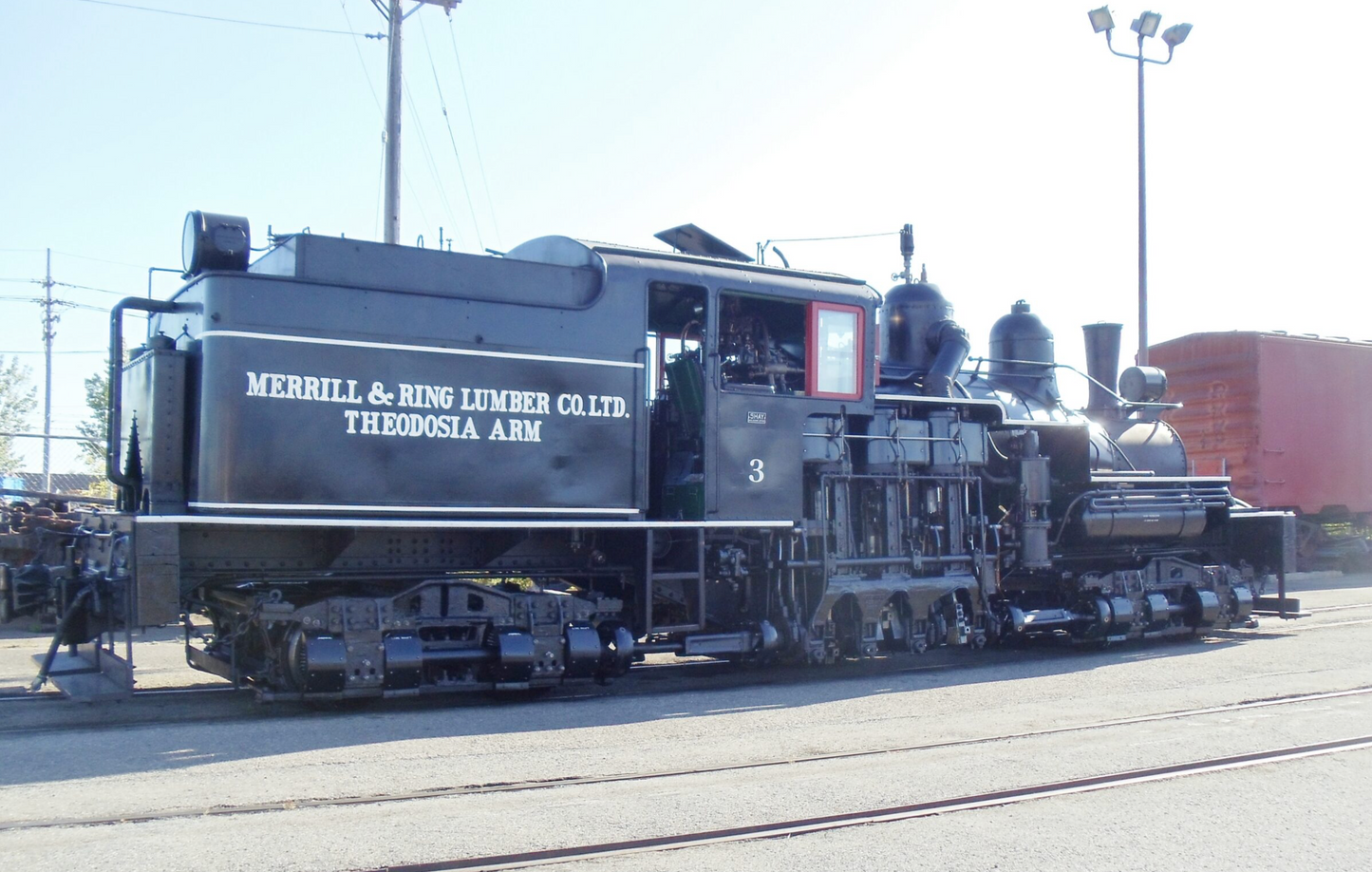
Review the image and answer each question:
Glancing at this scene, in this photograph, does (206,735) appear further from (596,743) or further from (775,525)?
(775,525)

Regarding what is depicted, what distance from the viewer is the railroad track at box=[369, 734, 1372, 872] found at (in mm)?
4820

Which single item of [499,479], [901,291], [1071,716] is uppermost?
[901,291]

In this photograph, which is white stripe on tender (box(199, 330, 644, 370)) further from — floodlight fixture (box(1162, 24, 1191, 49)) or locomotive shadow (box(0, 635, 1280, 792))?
floodlight fixture (box(1162, 24, 1191, 49))

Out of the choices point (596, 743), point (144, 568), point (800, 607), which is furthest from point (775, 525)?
point (144, 568)

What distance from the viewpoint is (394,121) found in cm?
1541

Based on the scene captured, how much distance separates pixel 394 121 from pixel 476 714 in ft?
32.8

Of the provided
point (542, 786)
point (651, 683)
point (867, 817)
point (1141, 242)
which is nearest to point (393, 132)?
point (651, 683)

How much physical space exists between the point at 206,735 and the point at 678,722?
3.07m

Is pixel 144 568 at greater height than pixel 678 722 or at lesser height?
greater

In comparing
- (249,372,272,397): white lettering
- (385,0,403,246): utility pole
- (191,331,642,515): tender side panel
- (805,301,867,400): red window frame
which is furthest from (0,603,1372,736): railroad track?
(385,0,403,246): utility pole

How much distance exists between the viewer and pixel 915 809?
5.74 m

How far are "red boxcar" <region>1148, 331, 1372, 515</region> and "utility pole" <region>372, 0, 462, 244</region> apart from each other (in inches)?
541

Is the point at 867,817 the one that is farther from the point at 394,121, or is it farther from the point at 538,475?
the point at 394,121

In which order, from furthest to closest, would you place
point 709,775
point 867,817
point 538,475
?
point 538,475, point 709,775, point 867,817
